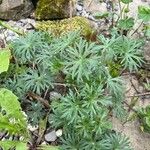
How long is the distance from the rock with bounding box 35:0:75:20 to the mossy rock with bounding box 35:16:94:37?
56 mm

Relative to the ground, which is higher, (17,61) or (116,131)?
(17,61)

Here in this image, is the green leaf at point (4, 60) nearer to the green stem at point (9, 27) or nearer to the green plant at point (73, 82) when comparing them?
the green plant at point (73, 82)

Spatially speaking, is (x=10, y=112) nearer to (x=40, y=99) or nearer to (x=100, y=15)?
(x=40, y=99)

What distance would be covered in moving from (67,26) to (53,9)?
0.63 ft

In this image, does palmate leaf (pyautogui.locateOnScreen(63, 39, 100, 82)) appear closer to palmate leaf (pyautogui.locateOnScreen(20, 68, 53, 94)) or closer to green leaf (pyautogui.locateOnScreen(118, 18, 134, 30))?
palmate leaf (pyautogui.locateOnScreen(20, 68, 53, 94))

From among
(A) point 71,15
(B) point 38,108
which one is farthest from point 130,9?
(B) point 38,108

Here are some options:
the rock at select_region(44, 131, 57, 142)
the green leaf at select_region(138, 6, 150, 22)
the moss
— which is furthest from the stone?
the rock at select_region(44, 131, 57, 142)

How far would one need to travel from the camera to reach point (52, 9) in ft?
11.8

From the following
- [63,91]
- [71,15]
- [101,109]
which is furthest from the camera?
[71,15]

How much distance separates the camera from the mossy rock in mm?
3502

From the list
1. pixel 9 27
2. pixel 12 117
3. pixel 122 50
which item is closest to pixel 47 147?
pixel 12 117

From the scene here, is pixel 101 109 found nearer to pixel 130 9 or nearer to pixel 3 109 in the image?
pixel 3 109

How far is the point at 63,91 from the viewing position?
313 cm

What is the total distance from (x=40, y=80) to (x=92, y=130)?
0.48 metres
